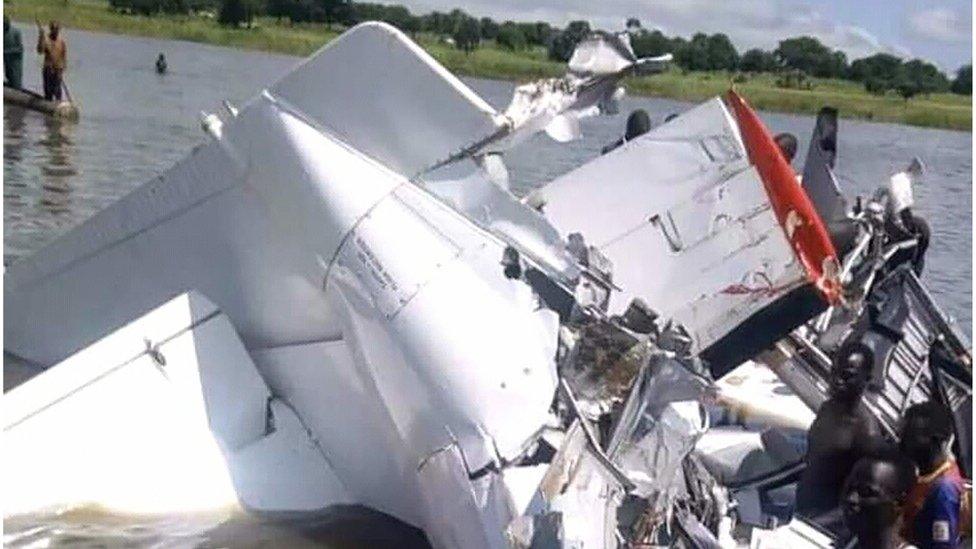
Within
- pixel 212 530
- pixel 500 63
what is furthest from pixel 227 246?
pixel 500 63

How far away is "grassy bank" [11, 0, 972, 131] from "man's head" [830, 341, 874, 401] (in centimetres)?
4204

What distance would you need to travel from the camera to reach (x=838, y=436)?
6.50 meters

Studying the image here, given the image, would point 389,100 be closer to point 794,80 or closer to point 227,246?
point 227,246

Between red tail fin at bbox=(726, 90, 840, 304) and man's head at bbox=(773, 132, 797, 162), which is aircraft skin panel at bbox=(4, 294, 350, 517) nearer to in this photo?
red tail fin at bbox=(726, 90, 840, 304)

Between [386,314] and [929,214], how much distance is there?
21.2 metres

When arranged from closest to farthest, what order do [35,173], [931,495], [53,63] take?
[931,495] < [35,173] < [53,63]

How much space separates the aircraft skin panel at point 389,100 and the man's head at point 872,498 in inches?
88.2

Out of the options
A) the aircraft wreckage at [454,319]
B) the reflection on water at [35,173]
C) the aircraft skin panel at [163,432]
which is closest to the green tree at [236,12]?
the reflection on water at [35,173]

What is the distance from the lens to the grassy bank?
53281 mm

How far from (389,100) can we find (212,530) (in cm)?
201

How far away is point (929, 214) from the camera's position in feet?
84.9

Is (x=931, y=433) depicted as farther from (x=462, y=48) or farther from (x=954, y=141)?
(x=462, y=48)

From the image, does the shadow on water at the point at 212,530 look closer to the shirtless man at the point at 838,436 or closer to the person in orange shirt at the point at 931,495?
the shirtless man at the point at 838,436

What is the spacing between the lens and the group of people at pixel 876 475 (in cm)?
472
